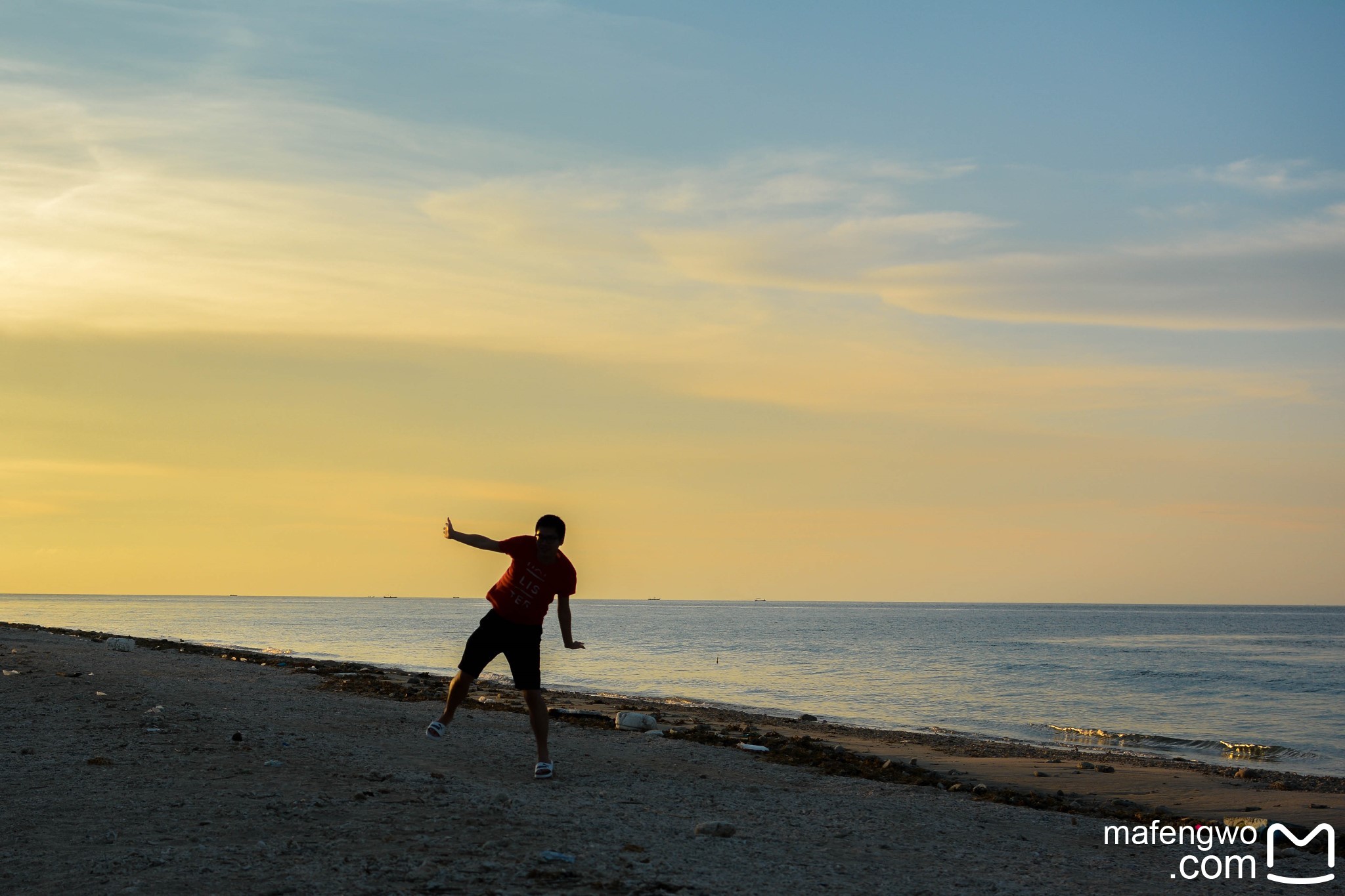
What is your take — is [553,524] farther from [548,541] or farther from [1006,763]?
[1006,763]

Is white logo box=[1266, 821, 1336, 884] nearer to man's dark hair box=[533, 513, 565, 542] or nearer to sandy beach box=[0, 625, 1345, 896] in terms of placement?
sandy beach box=[0, 625, 1345, 896]

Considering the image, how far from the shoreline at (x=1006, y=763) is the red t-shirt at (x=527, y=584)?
13.9 ft

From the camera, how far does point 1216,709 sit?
88.8ft

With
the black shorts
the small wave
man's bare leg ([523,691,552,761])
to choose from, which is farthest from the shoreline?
the black shorts

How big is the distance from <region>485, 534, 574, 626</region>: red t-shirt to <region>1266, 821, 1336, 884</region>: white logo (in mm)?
5448

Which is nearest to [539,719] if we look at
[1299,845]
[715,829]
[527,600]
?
[527,600]

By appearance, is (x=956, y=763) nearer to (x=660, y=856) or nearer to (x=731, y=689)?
(x=660, y=856)

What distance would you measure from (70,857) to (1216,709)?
1110 inches

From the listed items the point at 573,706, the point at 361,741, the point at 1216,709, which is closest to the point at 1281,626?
the point at 1216,709

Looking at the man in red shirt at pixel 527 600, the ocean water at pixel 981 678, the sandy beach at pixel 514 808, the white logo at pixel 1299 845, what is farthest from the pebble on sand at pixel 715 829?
the ocean water at pixel 981 678

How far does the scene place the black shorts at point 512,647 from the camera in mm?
8477

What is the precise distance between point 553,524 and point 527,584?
1.78ft

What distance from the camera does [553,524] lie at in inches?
331

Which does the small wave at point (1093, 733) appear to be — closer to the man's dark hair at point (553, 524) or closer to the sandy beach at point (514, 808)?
the sandy beach at point (514, 808)
